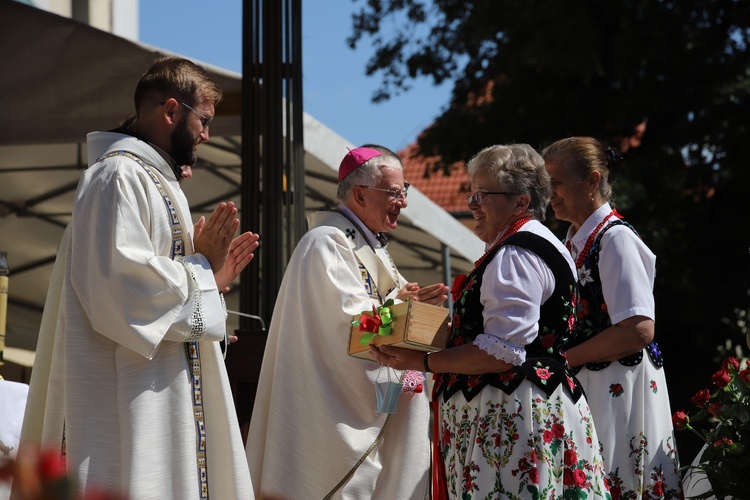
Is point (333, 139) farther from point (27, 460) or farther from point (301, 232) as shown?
point (27, 460)

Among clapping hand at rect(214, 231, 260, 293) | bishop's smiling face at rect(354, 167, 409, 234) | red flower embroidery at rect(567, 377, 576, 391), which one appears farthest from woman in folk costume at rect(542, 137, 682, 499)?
clapping hand at rect(214, 231, 260, 293)

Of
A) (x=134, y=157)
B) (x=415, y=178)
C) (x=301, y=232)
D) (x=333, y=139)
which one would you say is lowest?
(x=134, y=157)

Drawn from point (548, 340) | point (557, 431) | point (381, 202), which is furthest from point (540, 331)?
point (381, 202)

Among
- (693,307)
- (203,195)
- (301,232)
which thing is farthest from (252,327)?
(693,307)

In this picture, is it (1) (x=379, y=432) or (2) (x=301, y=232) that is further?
(2) (x=301, y=232)

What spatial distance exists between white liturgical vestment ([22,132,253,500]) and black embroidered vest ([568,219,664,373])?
4.62ft

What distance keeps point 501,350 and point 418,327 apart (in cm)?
35

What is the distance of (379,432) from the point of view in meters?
4.48

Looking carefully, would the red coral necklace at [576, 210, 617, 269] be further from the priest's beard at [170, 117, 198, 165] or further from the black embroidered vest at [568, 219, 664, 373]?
the priest's beard at [170, 117, 198, 165]

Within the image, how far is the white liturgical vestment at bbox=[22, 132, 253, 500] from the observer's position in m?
3.28

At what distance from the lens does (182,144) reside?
372cm

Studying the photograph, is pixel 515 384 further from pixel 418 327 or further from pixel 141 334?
pixel 141 334

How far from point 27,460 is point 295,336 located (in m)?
3.53

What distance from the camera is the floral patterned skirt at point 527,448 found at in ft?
10.6
